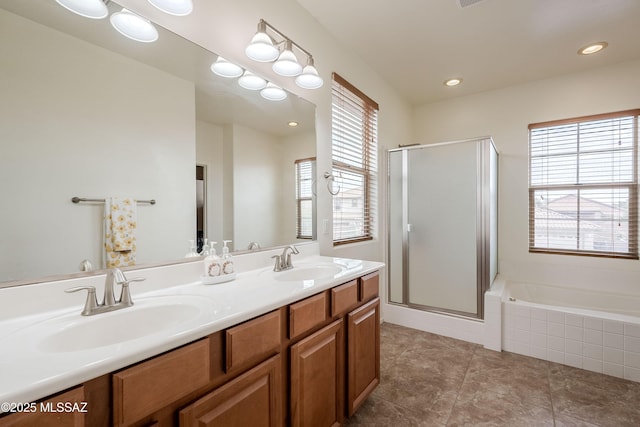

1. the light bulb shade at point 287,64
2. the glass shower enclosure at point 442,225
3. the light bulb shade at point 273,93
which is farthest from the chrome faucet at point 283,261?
the glass shower enclosure at point 442,225

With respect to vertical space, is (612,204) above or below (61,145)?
below

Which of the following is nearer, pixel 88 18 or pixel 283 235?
pixel 88 18

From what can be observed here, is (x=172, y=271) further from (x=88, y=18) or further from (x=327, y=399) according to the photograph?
(x=88, y=18)

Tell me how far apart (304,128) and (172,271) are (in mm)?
1323

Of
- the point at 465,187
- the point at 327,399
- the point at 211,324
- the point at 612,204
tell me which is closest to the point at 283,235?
the point at 327,399

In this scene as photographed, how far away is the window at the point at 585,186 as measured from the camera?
9.37 ft

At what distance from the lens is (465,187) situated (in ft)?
9.12

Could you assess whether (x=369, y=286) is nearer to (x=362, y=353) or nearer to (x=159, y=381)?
(x=362, y=353)

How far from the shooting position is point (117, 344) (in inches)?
27.9

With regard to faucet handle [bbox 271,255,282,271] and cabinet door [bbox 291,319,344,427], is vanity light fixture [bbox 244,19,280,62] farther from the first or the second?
cabinet door [bbox 291,319,344,427]

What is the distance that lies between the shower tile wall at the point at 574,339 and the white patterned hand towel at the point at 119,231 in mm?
2830

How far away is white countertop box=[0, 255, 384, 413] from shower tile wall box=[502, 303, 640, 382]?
6.27 ft

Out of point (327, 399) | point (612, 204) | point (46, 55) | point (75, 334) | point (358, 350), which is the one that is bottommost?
point (327, 399)

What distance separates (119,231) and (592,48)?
3.85 meters
